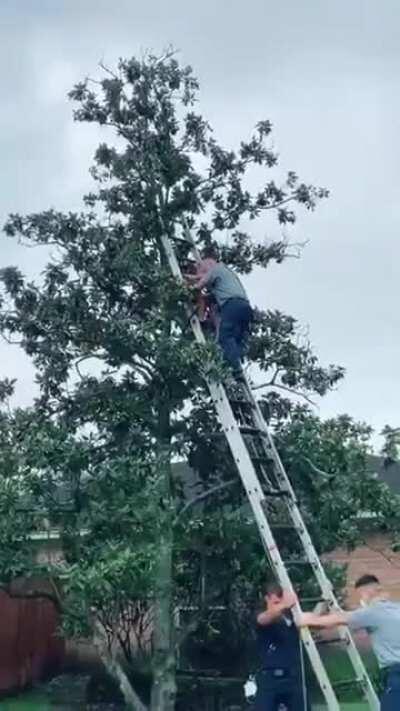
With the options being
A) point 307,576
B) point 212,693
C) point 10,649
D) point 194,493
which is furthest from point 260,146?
point 10,649

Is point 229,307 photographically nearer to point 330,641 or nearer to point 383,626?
point 330,641

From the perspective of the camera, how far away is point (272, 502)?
33.1 feet

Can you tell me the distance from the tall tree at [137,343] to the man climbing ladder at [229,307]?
257 mm

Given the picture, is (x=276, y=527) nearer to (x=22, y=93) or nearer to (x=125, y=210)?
(x=125, y=210)

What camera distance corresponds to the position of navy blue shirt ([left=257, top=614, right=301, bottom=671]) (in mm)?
9844

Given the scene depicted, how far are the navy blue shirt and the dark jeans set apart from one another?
7.27 ft

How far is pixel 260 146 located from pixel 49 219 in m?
2.23

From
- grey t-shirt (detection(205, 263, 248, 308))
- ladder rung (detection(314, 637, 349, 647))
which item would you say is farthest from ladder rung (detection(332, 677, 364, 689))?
grey t-shirt (detection(205, 263, 248, 308))

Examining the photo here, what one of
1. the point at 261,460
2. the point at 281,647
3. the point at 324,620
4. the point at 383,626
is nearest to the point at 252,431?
the point at 261,460

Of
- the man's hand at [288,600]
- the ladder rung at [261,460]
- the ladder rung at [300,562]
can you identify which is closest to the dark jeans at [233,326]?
the ladder rung at [261,460]

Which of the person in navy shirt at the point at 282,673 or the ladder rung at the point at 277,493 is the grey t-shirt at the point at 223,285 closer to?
the ladder rung at the point at 277,493

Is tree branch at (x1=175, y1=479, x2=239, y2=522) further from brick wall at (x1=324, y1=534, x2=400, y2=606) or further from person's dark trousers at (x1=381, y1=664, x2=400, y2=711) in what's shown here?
person's dark trousers at (x1=381, y1=664, x2=400, y2=711)

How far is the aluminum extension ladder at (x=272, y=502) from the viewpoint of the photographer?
29.1 feet

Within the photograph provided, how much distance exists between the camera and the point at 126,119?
37.2 ft
